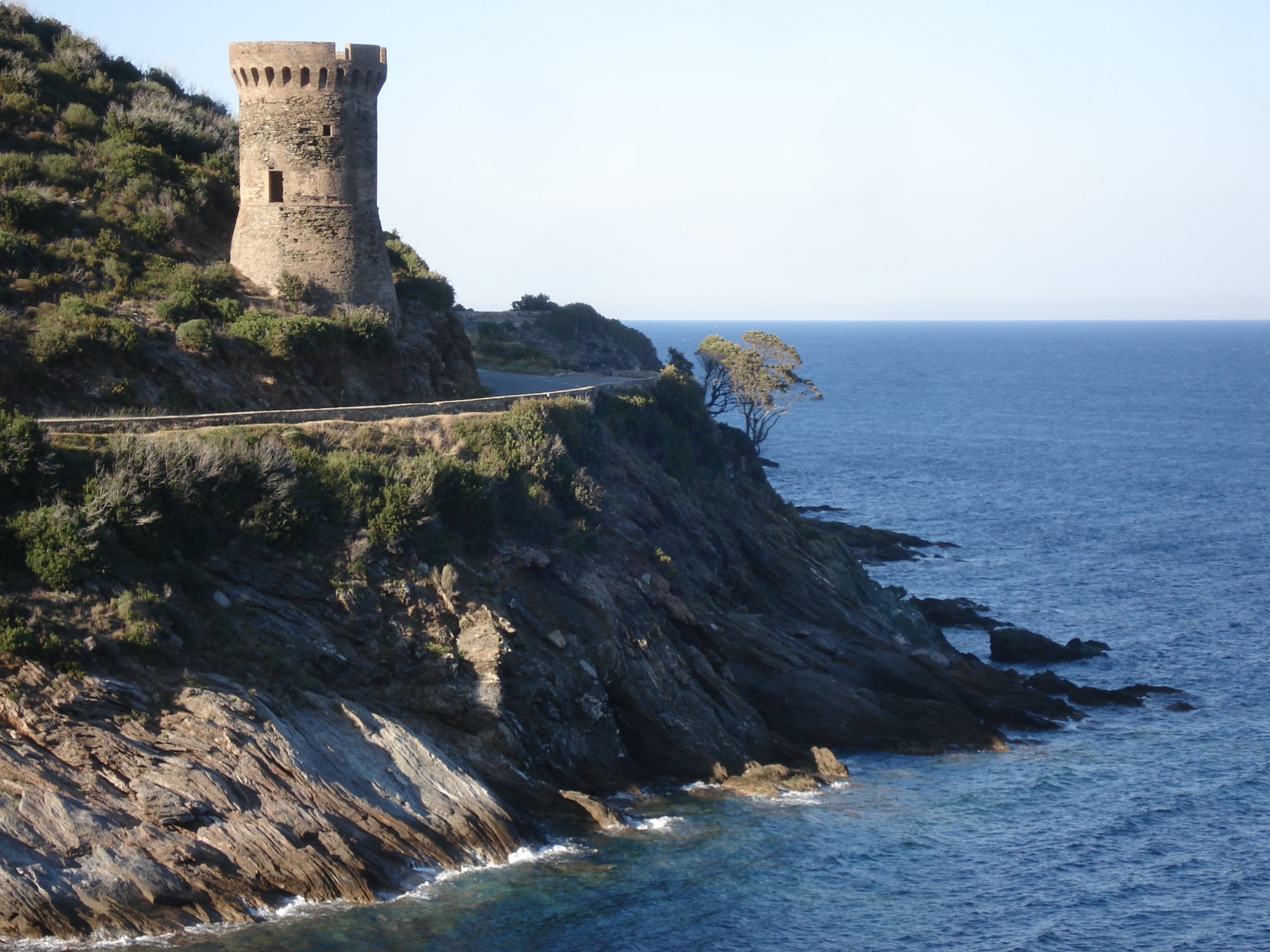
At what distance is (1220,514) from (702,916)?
6738 cm

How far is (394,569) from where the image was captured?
3275cm

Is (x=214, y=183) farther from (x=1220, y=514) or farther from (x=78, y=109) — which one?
(x=1220, y=514)

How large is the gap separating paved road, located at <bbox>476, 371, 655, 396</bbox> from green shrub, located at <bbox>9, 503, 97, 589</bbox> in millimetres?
21291

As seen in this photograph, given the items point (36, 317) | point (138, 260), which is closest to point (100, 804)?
point (36, 317)

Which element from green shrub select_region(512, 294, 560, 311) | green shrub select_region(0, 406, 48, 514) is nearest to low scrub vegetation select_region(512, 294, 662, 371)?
green shrub select_region(512, 294, 560, 311)

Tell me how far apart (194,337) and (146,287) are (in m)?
3.71

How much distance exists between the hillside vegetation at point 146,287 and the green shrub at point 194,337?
0.17ft

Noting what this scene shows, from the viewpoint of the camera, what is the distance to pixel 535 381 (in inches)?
2154

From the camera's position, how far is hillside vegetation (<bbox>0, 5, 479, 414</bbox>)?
35500mm

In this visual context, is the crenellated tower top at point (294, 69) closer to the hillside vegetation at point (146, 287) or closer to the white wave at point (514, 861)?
the hillside vegetation at point (146, 287)

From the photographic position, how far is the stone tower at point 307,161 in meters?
41.3

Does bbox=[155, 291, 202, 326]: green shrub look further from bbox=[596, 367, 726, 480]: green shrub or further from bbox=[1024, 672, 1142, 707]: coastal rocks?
bbox=[1024, 672, 1142, 707]: coastal rocks

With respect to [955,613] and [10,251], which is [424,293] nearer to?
[10,251]

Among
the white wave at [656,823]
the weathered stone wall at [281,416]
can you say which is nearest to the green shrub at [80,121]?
the weathered stone wall at [281,416]
